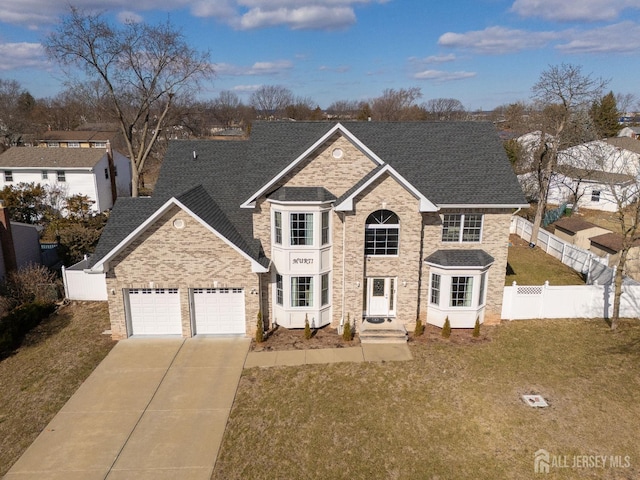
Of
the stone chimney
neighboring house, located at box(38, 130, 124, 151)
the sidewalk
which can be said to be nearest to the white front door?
the sidewalk

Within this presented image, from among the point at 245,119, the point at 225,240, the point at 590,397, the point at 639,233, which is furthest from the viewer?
the point at 245,119

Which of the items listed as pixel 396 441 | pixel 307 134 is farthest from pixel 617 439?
pixel 307 134

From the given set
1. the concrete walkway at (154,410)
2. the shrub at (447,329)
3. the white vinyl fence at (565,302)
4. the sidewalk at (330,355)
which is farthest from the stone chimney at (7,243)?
the white vinyl fence at (565,302)

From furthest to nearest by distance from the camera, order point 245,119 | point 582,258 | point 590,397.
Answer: point 245,119
point 582,258
point 590,397

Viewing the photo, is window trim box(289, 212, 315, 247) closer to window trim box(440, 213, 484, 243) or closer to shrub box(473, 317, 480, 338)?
window trim box(440, 213, 484, 243)

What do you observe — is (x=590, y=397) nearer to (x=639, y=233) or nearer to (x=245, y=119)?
(x=639, y=233)

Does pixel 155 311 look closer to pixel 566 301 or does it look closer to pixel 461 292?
pixel 461 292

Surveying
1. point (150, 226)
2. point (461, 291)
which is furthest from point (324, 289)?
point (150, 226)

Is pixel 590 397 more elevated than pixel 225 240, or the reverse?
pixel 225 240
